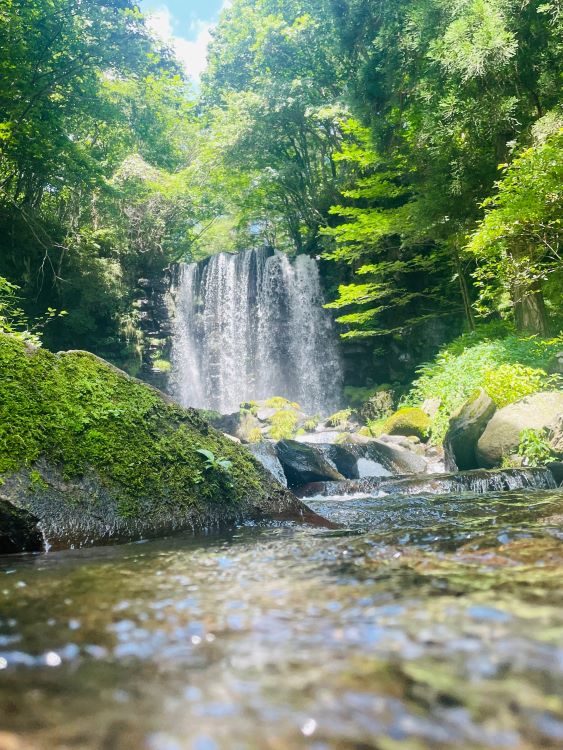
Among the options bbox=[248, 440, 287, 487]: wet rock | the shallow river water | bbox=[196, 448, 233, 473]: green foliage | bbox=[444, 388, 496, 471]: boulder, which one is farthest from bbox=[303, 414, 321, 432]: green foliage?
the shallow river water

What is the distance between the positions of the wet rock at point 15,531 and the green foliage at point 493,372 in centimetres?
813

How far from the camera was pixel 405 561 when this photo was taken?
2.09 metres

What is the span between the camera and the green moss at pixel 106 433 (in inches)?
130

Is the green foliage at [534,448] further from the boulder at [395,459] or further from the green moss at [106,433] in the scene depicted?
the green moss at [106,433]

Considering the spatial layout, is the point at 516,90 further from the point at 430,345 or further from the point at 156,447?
the point at 156,447

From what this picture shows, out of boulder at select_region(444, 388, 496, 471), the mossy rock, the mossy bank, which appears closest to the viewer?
the mossy bank

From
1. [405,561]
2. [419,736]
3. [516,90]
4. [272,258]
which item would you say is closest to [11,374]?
[405,561]

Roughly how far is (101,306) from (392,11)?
13.6 m

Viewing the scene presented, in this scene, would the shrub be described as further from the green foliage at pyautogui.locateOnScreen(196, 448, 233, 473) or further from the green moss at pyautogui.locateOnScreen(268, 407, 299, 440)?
the green foliage at pyautogui.locateOnScreen(196, 448, 233, 473)

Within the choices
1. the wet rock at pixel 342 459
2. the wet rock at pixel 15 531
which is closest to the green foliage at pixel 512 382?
the wet rock at pixel 342 459

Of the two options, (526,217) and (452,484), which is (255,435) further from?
(526,217)

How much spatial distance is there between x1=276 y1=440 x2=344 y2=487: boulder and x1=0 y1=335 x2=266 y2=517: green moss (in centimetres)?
410

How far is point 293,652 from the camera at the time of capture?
3.97 ft

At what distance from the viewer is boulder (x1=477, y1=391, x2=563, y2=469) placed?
24.8ft
